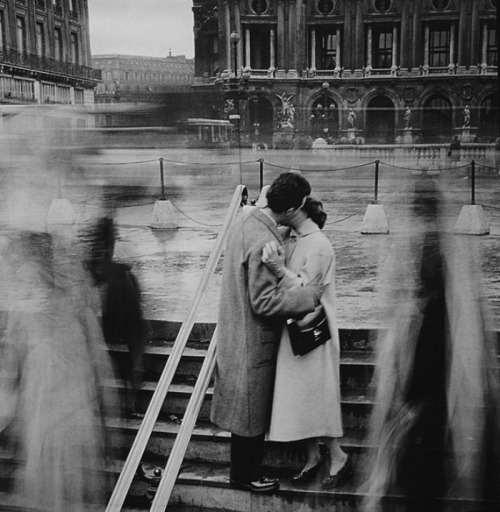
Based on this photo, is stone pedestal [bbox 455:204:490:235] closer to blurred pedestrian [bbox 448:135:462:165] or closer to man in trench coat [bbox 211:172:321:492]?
blurred pedestrian [bbox 448:135:462:165]

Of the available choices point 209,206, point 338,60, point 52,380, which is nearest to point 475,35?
point 338,60

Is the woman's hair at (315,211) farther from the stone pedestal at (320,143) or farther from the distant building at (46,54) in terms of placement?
the distant building at (46,54)

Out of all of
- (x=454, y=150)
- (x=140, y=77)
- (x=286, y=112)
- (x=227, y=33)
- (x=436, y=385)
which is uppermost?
(x=227, y=33)

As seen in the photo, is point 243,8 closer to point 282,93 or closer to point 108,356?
point 282,93

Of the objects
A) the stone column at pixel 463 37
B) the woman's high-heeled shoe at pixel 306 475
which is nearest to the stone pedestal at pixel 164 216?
the woman's high-heeled shoe at pixel 306 475

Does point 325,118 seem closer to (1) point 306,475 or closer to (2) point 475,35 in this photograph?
(2) point 475,35

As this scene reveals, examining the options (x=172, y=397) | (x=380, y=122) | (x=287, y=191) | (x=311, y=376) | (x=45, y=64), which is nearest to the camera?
(x=287, y=191)

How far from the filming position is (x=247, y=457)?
2.08 metres

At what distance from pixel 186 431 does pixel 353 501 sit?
1.61 ft

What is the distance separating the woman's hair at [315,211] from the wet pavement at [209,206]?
0.14 meters

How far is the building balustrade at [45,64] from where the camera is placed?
240cm

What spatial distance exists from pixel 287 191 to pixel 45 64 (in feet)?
3.34

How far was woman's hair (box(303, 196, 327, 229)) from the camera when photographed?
196 centimetres

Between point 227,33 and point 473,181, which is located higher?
point 227,33
